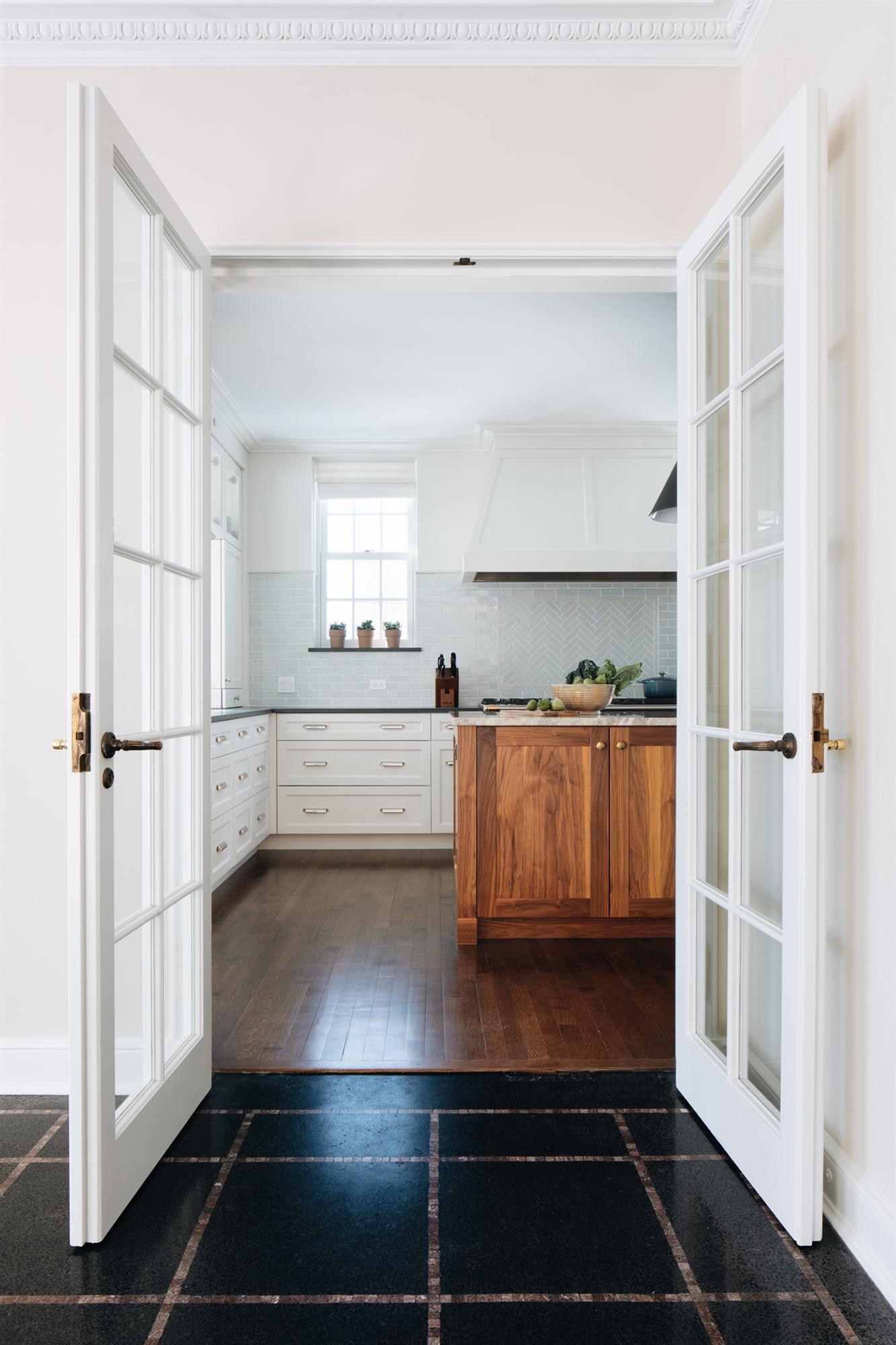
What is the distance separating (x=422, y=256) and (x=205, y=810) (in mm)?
1530

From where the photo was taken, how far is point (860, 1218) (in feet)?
4.99

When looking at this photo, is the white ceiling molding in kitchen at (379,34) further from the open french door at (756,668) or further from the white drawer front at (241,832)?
the white drawer front at (241,832)

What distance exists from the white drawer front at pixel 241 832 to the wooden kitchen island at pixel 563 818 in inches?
61.6

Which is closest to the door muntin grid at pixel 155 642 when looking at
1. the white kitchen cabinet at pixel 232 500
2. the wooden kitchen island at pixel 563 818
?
the wooden kitchen island at pixel 563 818

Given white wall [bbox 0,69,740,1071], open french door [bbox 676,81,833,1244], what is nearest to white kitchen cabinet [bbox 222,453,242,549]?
white wall [bbox 0,69,740,1071]

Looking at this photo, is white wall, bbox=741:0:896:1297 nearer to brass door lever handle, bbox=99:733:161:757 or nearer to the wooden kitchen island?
brass door lever handle, bbox=99:733:161:757

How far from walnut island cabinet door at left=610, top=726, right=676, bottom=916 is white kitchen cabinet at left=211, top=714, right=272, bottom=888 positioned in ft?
5.74

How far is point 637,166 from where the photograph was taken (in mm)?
2258

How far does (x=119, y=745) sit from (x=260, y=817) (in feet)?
12.0

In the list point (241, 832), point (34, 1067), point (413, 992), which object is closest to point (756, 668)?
point (413, 992)

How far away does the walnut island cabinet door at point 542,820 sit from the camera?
345 cm

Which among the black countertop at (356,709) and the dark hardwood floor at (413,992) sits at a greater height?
the black countertop at (356,709)

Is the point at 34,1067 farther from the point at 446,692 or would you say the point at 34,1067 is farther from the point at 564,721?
the point at 446,692

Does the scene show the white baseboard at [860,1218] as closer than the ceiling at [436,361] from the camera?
Yes
